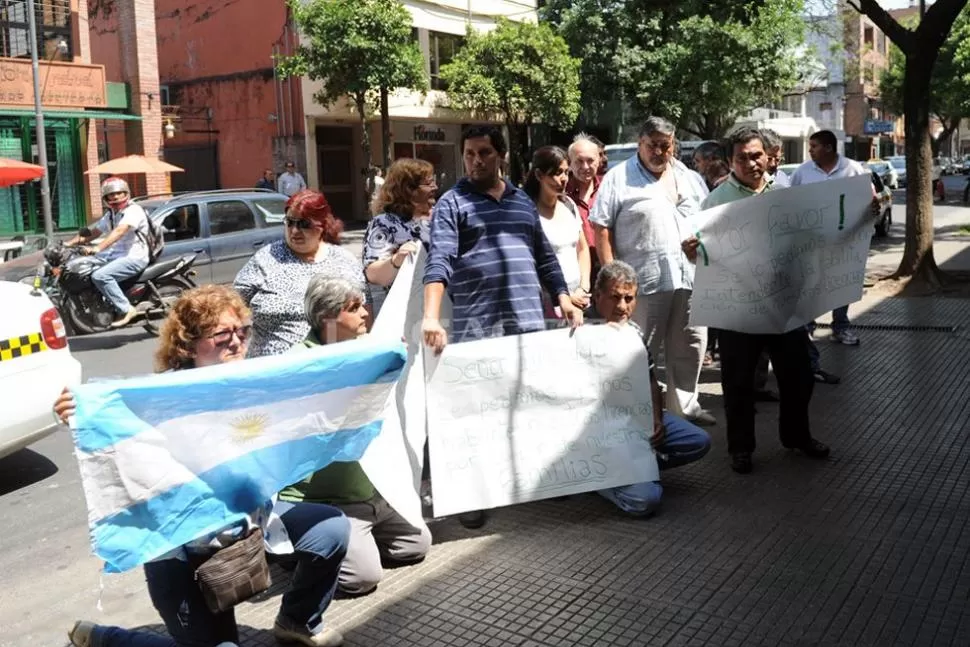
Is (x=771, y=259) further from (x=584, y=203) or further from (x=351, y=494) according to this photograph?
(x=351, y=494)

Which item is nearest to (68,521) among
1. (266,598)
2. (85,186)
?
(266,598)

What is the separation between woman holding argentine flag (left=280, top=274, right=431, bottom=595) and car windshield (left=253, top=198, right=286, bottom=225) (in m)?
10.0

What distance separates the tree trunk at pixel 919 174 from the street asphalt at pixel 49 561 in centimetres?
1015

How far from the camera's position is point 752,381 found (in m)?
5.57

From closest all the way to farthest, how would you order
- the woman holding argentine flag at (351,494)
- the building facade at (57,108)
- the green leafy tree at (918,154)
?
the woman holding argentine flag at (351,494), the green leafy tree at (918,154), the building facade at (57,108)

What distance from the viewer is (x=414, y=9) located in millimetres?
30406

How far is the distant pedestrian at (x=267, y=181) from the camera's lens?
2689 cm

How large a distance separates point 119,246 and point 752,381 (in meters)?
7.98

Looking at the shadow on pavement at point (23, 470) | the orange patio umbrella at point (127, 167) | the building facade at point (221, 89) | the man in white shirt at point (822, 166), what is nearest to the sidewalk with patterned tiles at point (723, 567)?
the man in white shirt at point (822, 166)

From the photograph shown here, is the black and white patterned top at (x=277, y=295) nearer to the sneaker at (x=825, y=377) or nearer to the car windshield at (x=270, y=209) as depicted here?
the sneaker at (x=825, y=377)

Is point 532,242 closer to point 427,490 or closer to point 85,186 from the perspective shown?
point 427,490

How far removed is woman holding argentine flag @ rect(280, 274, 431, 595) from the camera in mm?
4000

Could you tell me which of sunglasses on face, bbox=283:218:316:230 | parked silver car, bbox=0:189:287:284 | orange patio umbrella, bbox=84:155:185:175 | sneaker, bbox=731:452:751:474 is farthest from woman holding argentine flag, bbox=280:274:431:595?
orange patio umbrella, bbox=84:155:185:175

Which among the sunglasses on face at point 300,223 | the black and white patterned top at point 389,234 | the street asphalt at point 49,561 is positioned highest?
the sunglasses on face at point 300,223
